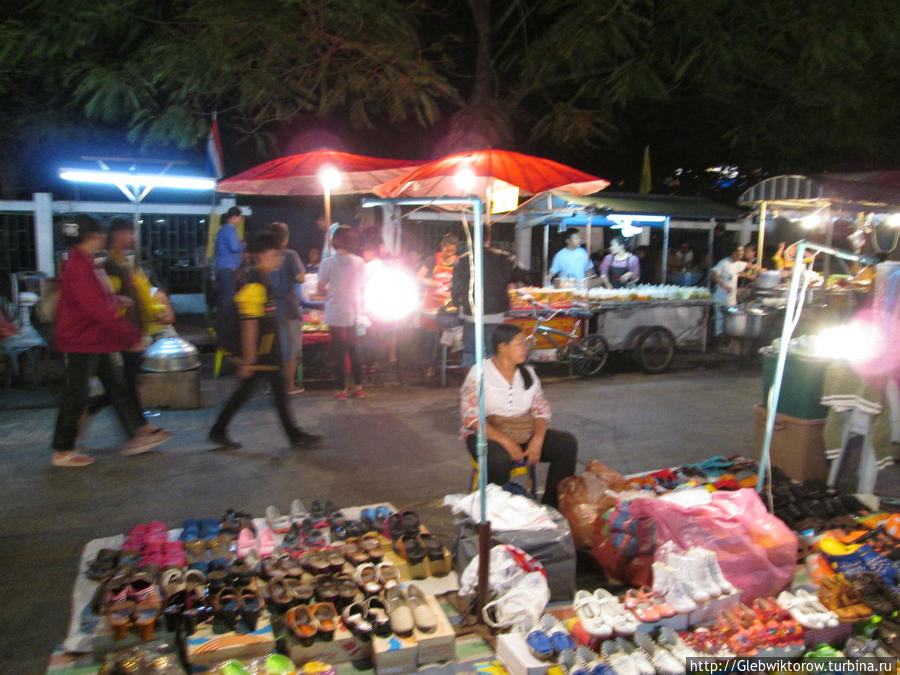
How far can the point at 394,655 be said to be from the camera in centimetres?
276

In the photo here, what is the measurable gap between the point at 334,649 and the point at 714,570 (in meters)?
1.73

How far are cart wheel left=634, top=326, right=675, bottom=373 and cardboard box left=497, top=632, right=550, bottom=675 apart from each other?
727cm

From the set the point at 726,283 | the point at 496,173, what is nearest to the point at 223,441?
the point at 496,173

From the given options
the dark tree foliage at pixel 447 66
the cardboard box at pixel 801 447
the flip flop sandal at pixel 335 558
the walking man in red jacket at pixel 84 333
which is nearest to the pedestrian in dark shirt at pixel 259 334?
the walking man in red jacket at pixel 84 333

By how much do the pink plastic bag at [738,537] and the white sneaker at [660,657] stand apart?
0.68m

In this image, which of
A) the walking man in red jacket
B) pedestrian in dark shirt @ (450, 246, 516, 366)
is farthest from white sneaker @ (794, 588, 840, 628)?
the walking man in red jacket

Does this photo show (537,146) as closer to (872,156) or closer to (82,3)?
(872,156)

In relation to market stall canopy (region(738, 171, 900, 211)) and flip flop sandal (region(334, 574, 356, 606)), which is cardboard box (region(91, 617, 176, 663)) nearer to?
flip flop sandal (region(334, 574, 356, 606))

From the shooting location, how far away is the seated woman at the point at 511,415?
4.07m

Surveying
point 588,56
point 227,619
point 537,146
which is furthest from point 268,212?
point 227,619

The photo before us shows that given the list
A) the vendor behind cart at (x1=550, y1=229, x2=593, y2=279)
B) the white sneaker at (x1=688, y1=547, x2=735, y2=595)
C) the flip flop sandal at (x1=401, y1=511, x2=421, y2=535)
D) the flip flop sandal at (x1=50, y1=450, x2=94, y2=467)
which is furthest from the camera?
the vendor behind cart at (x1=550, y1=229, x2=593, y2=279)

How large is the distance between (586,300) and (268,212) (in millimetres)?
6428

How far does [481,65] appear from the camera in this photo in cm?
1120

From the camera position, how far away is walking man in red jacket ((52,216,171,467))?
5.05 metres
